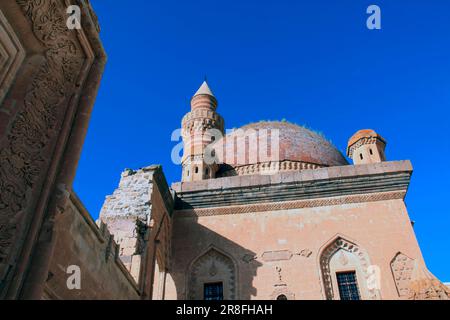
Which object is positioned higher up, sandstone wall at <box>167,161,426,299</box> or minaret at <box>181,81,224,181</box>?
minaret at <box>181,81,224,181</box>

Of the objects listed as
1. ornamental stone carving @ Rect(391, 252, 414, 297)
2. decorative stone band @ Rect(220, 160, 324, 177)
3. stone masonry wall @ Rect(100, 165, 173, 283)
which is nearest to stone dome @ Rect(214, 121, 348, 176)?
decorative stone band @ Rect(220, 160, 324, 177)

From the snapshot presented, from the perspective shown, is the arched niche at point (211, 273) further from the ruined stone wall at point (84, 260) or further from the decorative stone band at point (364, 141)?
the decorative stone band at point (364, 141)

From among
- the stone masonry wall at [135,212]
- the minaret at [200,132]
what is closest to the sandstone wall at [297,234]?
the stone masonry wall at [135,212]

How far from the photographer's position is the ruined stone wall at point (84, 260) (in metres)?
4.19

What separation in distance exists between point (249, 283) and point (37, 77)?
6.36m

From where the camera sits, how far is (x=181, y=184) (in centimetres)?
995

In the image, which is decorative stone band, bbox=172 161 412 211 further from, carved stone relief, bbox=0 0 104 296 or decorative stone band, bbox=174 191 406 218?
carved stone relief, bbox=0 0 104 296

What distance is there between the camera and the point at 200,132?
15.0 m

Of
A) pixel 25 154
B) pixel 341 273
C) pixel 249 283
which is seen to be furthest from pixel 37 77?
pixel 341 273

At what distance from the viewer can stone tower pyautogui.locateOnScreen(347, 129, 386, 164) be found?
11.3 meters

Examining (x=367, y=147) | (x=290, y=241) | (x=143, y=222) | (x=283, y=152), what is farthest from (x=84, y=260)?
(x=283, y=152)

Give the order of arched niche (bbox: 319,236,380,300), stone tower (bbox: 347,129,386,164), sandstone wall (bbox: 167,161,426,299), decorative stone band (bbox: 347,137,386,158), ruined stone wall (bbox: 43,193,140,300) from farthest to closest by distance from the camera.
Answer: decorative stone band (bbox: 347,137,386,158)
stone tower (bbox: 347,129,386,164)
sandstone wall (bbox: 167,161,426,299)
arched niche (bbox: 319,236,380,300)
ruined stone wall (bbox: 43,193,140,300)

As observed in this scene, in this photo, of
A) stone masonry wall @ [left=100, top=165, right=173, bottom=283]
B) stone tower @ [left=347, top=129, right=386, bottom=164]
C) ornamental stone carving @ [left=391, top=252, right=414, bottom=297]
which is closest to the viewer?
stone masonry wall @ [left=100, top=165, right=173, bottom=283]

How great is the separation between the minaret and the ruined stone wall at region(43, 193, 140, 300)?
6.62m
